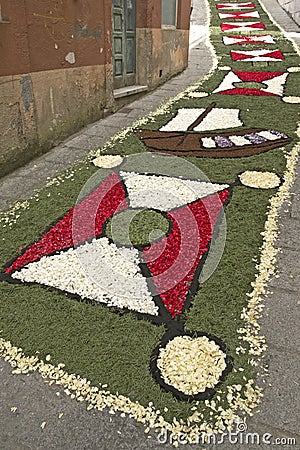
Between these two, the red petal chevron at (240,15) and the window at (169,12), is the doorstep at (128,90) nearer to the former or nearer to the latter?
the window at (169,12)

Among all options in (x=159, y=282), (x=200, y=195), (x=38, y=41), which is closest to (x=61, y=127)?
(x=38, y=41)

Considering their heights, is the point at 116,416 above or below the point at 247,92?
below

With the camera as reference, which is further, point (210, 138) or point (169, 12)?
point (169, 12)

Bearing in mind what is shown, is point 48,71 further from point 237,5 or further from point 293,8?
point 237,5

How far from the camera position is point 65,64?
15.6 feet

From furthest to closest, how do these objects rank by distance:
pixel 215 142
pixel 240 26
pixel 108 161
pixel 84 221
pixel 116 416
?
pixel 240 26 → pixel 215 142 → pixel 108 161 → pixel 84 221 → pixel 116 416

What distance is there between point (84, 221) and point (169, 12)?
632 cm

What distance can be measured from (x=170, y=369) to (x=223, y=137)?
143 inches

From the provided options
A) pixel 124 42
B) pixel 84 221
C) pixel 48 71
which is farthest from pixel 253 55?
pixel 84 221

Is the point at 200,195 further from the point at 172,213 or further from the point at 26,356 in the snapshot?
the point at 26,356

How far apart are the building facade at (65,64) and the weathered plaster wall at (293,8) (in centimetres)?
952

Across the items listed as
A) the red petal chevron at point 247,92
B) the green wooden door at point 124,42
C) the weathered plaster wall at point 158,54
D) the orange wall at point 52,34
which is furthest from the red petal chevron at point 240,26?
the orange wall at point 52,34

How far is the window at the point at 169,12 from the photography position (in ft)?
24.5

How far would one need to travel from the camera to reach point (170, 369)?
71.6 inches
